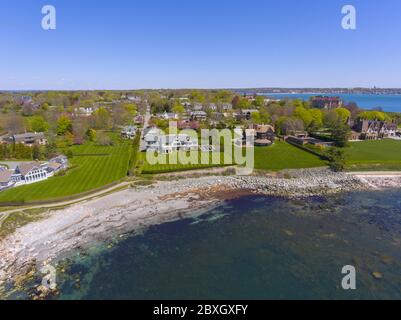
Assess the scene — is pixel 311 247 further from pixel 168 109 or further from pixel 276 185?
pixel 168 109

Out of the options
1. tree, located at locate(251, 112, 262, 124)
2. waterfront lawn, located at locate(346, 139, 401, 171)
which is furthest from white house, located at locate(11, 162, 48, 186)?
tree, located at locate(251, 112, 262, 124)

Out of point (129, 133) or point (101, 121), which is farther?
point (101, 121)

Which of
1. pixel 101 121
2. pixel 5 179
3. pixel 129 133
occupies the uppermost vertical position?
pixel 101 121

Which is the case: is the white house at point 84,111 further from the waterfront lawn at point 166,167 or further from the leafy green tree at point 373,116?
the leafy green tree at point 373,116

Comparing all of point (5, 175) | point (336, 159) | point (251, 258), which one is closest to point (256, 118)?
point (336, 159)

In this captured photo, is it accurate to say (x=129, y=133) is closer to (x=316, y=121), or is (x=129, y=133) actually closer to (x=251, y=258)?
(x=316, y=121)

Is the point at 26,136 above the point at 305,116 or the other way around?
the other way around

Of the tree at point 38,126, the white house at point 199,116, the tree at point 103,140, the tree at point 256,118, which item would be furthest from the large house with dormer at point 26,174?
the tree at point 256,118

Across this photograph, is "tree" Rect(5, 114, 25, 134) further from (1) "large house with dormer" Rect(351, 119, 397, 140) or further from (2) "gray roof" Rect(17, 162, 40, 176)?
(1) "large house with dormer" Rect(351, 119, 397, 140)
